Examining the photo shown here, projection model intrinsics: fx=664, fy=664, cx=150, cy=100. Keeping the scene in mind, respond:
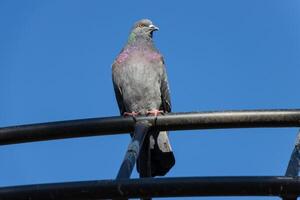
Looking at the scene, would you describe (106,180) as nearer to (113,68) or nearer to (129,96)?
(129,96)

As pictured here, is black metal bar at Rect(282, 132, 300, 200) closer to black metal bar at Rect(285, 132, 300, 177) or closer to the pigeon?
black metal bar at Rect(285, 132, 300, 177)

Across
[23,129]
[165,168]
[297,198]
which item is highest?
[23,129]

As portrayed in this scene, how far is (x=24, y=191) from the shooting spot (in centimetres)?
285

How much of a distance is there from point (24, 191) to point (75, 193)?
0.79 feet

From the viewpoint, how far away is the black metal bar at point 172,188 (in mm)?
2746

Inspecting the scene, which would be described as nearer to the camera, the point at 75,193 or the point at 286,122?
the point at 75,193

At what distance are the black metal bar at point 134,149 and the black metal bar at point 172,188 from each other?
16cm

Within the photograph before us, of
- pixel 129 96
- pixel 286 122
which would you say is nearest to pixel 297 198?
pixel 286 122

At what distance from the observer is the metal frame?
275 cm

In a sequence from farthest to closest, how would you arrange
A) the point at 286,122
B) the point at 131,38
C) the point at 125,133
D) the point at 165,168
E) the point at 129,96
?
the point at 131,38
the point at 129,96
the point at 165,168
the point at 125,133
the point at 286,122

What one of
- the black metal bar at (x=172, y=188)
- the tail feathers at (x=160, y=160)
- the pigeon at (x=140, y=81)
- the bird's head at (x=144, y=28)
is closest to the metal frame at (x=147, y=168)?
the black metal bar at (x=172, y=188)

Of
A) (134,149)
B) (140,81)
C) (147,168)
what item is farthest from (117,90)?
(134,149)

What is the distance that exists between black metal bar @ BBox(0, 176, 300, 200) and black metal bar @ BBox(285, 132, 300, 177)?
13 cm

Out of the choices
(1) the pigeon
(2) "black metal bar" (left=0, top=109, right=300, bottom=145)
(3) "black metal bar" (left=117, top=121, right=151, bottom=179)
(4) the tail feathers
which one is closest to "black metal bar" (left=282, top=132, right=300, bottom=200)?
(2) "black metal bar" (left=0, top=109, right=300, bottom=145)
